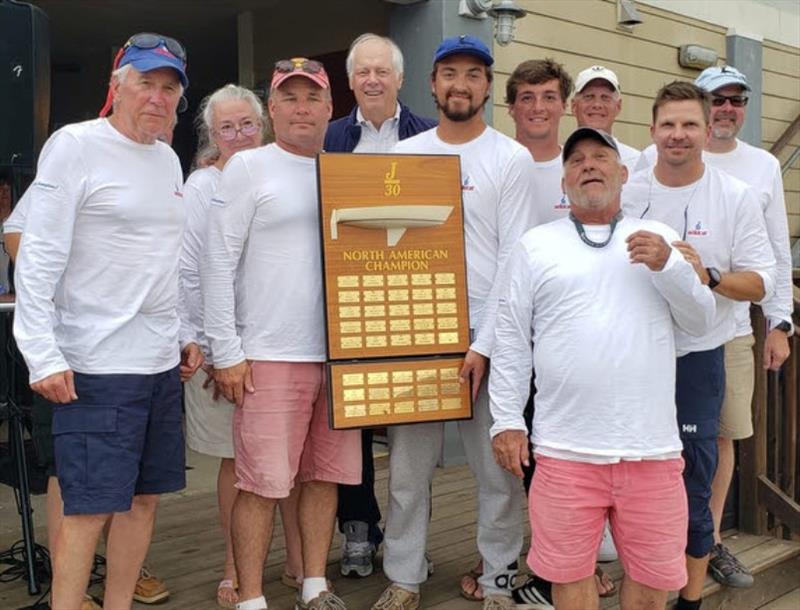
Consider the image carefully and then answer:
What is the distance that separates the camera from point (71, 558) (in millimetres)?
2557

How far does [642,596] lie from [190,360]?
1.49 m

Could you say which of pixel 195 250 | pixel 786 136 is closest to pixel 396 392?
pixel 195 250

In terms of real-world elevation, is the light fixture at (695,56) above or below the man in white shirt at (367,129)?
above

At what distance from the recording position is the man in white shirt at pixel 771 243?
3465 millimetres

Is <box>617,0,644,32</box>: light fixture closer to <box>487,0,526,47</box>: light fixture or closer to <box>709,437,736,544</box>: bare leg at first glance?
<box>487,0,526,47</box>: light fixture

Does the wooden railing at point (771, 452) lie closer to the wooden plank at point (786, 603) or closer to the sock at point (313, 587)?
the wooden plank at point (786, 603)

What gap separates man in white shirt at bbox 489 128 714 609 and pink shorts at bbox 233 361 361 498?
0.69 metres

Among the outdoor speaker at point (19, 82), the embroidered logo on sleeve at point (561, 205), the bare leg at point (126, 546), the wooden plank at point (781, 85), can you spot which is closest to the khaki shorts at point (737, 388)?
the embroidered logo on sleeve at point (561, 205)

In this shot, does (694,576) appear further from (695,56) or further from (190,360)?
(695,56)

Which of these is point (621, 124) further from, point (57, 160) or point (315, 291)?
point (57, 160)

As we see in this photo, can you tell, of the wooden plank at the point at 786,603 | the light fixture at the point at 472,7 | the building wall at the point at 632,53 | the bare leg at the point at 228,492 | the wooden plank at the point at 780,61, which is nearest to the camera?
the bare leg at the point at 228,492

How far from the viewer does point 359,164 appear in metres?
2.99

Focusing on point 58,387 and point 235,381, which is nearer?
point 58,387

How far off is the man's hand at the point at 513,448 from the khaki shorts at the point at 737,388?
1095mm
